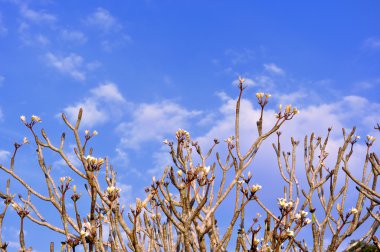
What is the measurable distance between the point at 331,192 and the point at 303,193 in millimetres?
480

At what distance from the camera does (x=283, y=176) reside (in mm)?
7707

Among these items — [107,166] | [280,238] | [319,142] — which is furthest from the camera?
[319,142]

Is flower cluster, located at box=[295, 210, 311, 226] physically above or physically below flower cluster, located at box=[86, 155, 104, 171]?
below

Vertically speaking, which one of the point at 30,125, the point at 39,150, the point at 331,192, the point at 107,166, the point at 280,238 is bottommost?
the point at 280,238

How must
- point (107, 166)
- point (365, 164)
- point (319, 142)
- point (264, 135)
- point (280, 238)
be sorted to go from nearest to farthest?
point (280, 238)
point (264, 135)
point (107, 166)
point (365, 164)
point (319, 142)

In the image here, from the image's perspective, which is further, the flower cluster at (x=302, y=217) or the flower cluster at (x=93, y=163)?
the flower cluster at (x=302, y=217)

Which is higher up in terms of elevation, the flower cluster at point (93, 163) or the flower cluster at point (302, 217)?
the flower cluster at point (93, 163)

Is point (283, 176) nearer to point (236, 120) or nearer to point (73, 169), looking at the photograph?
point (236, 120)

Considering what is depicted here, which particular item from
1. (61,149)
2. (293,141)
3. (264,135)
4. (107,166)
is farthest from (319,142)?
(61,149)

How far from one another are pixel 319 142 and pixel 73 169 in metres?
4.21

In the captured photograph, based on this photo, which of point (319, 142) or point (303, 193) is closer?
point (303, 193)

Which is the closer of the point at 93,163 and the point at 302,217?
the point at 93,163

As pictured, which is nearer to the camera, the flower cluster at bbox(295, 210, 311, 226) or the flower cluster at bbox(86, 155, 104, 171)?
the flower cluster at bbox(86, 155, 104, 171)

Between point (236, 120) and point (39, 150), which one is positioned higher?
point (39, 150)
